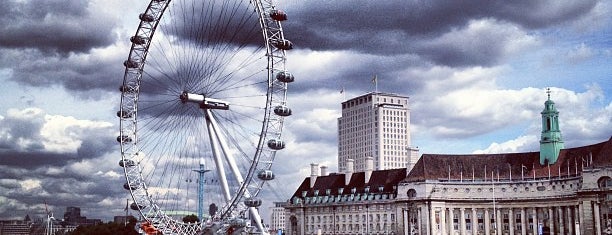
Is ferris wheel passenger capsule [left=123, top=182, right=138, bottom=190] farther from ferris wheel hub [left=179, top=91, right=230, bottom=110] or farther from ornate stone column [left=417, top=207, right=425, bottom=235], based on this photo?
ornate stone column [left=417, top=207, right=425, bottom=235]

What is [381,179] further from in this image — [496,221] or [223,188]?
[223,188]

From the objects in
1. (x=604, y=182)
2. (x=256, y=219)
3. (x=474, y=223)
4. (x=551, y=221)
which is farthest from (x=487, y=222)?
(x=256, y=219)

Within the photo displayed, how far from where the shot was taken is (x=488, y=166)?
114 metres

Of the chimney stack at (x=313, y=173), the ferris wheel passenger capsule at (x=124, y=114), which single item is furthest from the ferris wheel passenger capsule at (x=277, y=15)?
the chimney stack at (x=313, y=173)

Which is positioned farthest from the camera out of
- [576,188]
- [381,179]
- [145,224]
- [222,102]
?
[381,179]

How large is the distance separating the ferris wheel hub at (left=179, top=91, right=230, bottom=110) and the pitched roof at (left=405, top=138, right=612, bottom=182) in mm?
52089

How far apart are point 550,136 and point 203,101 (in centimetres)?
6401

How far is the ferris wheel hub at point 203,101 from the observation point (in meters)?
64.0

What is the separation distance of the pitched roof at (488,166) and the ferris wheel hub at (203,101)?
52089mm

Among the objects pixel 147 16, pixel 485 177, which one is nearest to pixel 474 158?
pixel 485 177

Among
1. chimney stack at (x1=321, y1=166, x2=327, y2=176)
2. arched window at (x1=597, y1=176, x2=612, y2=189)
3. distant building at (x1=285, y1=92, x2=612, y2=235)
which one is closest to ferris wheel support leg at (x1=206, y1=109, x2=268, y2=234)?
Result: distant building at (x1=285, y1=92, x2=612, y2=235)

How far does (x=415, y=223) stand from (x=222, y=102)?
5368 cm

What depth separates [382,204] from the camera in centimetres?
11775

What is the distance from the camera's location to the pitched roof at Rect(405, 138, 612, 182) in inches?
4254
